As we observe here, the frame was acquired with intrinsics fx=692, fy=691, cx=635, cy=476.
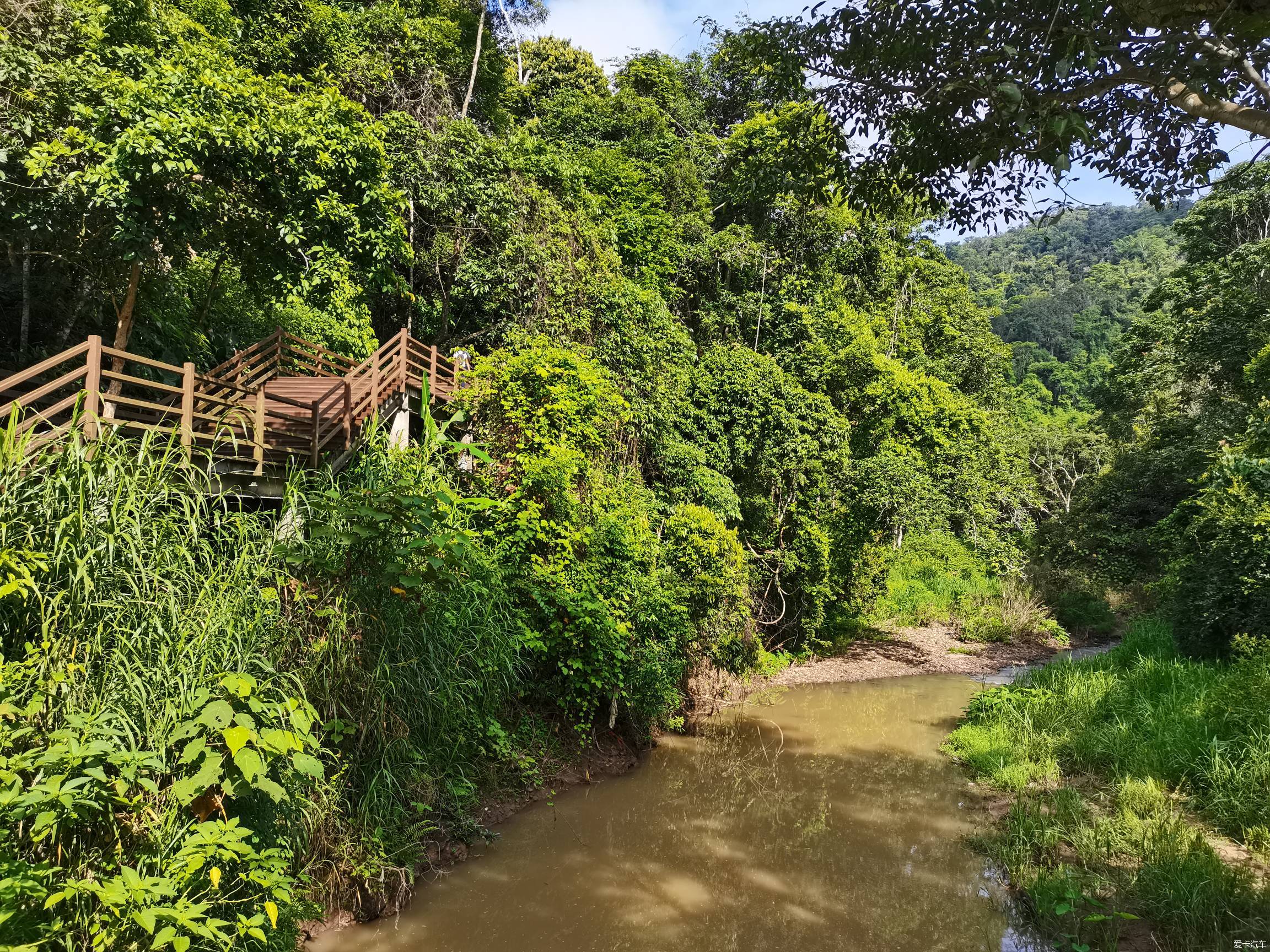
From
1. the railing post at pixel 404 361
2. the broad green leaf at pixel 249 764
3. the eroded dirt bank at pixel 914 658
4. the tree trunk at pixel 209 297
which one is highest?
the tree trunk at pixel 209 297

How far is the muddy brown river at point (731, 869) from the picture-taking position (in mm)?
5461

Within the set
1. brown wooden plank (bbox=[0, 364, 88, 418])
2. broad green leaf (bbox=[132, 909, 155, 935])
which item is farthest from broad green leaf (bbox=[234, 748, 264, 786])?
brown wooden plank (bbox=[0, 364, 88, 418])

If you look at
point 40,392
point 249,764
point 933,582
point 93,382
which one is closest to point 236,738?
point 249,764

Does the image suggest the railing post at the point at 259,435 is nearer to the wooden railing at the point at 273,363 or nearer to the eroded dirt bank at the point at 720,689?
the wooden railing at the point at 273,363

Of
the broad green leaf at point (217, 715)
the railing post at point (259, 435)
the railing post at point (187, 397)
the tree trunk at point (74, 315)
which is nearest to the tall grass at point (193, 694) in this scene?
the broad green leaf at point (217, 715)

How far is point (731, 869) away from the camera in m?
6.66

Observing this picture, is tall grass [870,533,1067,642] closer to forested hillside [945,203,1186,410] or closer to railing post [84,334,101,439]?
forested hillside [945,203,1186,410]

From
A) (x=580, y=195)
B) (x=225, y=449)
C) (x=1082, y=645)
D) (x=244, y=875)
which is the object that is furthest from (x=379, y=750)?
(x=1082, y=645)

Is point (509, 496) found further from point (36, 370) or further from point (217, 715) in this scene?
point (217, 715)

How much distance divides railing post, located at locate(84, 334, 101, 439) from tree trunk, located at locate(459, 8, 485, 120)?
39.2 feet

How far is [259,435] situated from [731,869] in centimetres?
622

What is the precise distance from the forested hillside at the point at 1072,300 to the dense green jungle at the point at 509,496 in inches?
790

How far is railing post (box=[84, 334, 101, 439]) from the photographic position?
5055 mm

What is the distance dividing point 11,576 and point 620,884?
5194 millimetres
